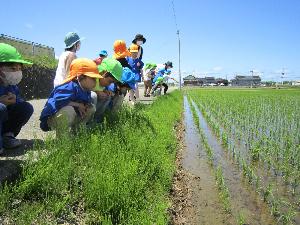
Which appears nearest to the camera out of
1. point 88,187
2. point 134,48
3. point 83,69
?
point 88,187

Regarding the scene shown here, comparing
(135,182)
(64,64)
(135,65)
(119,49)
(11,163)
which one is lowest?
(135,182)

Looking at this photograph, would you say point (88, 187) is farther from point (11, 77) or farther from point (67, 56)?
point (67, 56)

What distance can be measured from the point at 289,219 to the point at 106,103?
309 cm

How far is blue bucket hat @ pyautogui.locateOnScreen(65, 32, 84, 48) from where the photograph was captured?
5.34 m

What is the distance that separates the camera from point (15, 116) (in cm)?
388

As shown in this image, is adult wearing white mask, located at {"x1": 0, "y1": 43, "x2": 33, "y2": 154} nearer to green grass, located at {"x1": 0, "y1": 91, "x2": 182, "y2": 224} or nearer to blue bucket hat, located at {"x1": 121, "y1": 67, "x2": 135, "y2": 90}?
green grass, located at {"x1": 0, "y1": 91, "x2": 182, "y2": 224}

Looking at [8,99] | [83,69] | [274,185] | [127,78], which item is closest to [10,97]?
[8,99]

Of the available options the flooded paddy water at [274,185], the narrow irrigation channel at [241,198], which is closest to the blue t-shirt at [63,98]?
the narrow irrigation channel at [241,198]

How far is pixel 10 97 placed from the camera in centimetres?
354

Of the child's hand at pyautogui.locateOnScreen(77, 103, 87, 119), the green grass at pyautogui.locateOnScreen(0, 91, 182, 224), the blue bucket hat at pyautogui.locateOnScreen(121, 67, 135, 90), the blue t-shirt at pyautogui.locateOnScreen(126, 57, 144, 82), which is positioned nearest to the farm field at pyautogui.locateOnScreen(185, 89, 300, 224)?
the green grass at pyautogui.locateOnScreen(0, 91, 182, 224)

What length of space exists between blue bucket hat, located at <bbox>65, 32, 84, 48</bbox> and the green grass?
6.20 ft

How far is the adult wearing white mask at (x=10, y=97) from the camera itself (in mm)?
3453

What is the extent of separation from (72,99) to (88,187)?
61.0 inches

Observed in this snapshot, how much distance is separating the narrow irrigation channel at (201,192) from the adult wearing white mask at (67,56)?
6.32 ft
